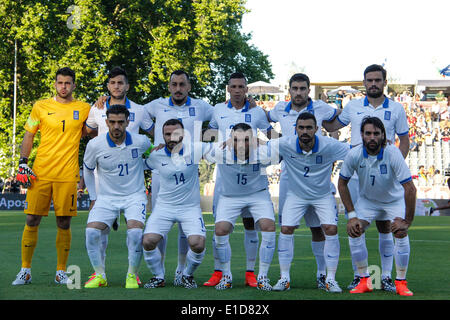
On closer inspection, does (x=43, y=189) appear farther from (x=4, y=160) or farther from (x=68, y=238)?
(x=4, y=160)

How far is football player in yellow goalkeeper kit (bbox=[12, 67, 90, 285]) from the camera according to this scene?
8.34 m

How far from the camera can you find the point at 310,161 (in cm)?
793

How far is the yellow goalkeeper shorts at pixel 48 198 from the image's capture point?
834 centimetres

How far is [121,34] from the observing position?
34.8 m

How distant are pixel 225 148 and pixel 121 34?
28.0 m

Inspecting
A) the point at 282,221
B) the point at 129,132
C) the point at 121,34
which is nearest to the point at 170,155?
the point at 129,132

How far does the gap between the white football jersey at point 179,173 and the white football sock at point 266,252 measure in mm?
947

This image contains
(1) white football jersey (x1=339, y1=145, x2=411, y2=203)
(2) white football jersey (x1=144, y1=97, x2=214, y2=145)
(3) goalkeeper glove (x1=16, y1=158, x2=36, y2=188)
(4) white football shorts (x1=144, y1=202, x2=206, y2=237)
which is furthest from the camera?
(2) white football jersey (x1=144, y1=97, x2=214, y2=145)

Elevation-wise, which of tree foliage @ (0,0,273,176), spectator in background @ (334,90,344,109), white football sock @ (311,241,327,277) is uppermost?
tree foliage @ (0,0,273,176)

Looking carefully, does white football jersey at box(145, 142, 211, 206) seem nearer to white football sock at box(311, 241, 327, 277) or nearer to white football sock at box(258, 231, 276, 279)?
white football sock at box(258, 231, 276, 279)

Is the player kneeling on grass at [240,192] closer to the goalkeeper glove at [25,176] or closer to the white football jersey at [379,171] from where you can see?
the white football jersey at [379,171]

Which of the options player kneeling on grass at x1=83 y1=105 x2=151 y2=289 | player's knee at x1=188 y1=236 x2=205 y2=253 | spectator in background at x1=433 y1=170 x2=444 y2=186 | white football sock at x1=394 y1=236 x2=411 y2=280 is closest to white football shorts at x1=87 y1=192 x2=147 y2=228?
player kneeling on grass at x1=83 y1=105 x2=151 y2=289

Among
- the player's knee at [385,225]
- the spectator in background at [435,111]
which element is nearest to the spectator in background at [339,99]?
the spectator in background at [435,111]

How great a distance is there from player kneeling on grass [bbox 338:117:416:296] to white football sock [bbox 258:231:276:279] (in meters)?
0.90
